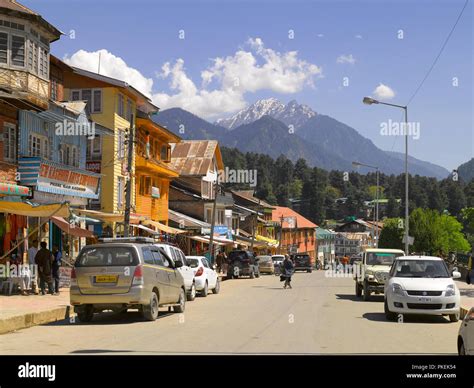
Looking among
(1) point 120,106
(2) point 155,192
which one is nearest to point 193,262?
(1) point 120,106

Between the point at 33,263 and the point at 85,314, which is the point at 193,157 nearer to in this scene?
the point at 33,263

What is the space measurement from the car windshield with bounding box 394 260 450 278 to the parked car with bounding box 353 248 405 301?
5.21 m

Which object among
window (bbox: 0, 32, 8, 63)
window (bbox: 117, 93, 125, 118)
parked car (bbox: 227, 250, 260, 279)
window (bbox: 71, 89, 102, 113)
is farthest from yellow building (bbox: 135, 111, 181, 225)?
window (bbox: 0, 32, 8, 63)

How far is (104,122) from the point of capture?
41.3 m

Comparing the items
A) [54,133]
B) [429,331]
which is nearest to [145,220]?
[54,133]

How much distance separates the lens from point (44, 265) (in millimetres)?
24000

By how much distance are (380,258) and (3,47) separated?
15786 mm

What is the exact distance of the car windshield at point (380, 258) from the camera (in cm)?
2589

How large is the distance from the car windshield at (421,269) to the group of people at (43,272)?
38.2 ft

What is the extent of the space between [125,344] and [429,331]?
690 cm

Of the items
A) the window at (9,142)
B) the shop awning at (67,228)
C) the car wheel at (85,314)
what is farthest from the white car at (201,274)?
the car wheel at (85,314)

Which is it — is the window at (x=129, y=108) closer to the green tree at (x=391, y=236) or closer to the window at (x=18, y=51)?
the window at (x=18, y=51)

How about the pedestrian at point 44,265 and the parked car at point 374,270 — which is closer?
the pedestrian at point 44,265
